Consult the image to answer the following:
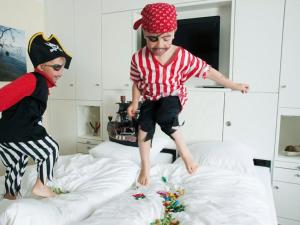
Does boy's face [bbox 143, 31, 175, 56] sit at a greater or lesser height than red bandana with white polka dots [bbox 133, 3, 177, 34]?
lesser

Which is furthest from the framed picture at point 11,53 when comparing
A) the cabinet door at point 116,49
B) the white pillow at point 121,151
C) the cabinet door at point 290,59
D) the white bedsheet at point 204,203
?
the cabinet door at point 290,59

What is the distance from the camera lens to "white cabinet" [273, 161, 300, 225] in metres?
2.21

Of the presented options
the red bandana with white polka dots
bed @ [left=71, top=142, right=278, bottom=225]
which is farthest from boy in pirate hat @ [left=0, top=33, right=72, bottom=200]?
the red bandana with white polka dots

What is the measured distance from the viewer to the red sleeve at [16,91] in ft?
4.00

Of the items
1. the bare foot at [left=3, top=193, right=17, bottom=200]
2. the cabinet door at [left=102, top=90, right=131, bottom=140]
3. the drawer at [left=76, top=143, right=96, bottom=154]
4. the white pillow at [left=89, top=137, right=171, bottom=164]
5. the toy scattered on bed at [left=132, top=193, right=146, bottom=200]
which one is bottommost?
the drawer at [left=76, top=143, right=96, bottom=154]

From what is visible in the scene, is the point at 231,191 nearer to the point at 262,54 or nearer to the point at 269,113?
the point at 269,113

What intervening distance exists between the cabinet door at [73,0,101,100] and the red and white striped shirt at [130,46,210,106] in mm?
2056

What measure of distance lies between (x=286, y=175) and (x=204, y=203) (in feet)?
4.19

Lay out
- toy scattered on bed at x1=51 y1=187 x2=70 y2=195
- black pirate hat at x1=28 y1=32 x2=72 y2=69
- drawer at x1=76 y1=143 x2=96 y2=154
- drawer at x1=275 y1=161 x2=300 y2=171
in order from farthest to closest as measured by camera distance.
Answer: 1. drawer at x1=76 y1=143 x2=96 y2=154
2. drawer at x1=275 y1=161 x2=300 y2=171
3. toy scattered on bed at x1=51 y1=187 x2=70 y2=195
4. black pirate hat at x1=28 y1=32 x2=72 y2=69

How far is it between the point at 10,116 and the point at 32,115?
A: 12cm

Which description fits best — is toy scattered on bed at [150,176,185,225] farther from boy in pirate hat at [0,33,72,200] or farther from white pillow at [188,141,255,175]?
boy in pirate hat at [0,33,72,200]

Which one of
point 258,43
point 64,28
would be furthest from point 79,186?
point 64,28

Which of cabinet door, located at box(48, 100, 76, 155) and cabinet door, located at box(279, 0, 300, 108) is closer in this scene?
cabinet door, located at box(279, 0, 300, 108)

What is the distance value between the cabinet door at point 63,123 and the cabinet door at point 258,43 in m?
2.13
